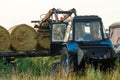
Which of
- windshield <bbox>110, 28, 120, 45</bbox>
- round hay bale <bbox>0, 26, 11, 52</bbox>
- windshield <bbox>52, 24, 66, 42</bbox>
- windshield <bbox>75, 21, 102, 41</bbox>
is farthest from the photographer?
windshield <bbox>110, 28, 120, 45</bbox>

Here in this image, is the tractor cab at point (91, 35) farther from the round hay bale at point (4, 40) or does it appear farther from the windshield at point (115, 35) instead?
the round hay bale at point (4, 40)

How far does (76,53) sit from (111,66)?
2.92 ft

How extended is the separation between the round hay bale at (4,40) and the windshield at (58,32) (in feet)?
11.4

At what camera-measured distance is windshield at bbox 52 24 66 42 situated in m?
13.0

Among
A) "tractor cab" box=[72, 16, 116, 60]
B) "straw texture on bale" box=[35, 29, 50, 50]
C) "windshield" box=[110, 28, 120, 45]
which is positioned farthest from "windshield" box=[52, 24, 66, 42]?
"straw texture on bale" box=[35, 29, 50, 50]

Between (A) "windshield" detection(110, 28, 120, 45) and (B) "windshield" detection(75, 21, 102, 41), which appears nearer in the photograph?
(B) "windshield" detection(75, 21, 102, 41)

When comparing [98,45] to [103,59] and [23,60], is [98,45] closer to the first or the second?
[103,59]

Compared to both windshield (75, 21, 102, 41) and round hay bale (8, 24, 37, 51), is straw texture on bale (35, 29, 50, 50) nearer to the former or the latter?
round hay bale (8, 24, 37, 51)

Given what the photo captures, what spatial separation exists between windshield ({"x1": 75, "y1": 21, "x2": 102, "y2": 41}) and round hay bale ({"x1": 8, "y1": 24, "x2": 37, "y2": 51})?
526 cm

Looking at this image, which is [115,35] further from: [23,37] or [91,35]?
[91,35]

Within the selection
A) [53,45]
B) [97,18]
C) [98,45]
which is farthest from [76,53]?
[53,45]

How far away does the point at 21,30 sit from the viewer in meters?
16.9

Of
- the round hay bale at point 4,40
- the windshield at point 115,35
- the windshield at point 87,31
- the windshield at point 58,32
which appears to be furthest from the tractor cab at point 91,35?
the round hay bale at point 4,40

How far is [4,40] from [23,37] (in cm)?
99
